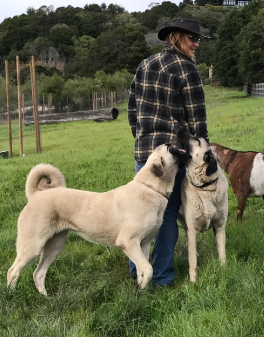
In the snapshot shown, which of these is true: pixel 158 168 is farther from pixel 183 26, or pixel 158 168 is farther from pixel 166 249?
pixel 183 26

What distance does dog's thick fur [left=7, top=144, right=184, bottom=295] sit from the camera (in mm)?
3516

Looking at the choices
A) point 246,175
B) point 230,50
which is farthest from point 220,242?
point 230,50

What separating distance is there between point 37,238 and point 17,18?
109 m

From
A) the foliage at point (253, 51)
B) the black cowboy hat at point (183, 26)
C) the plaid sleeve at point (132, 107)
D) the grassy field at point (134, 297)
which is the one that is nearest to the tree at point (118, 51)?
the foliage at point (253, 51)

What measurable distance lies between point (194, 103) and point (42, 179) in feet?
5.59

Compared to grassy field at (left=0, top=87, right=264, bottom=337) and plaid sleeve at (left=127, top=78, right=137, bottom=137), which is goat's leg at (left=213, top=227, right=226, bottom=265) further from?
plaid sleeve at (left=127, top=78, right=137, bottom=137)

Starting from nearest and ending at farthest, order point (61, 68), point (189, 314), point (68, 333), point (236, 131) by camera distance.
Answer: point (68, 333), point (189, 314), point (236, 131), point (61, 68)

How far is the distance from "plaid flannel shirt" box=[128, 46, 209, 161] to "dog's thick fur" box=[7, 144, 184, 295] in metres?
0.23

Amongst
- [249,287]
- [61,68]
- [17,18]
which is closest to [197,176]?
[249,287]

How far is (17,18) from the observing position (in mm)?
101250

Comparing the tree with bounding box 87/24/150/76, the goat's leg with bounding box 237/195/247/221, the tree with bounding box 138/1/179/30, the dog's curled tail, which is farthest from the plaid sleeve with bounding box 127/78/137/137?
the tree with bounding box 138/1/179/30

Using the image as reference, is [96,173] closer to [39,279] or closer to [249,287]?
[39,279]

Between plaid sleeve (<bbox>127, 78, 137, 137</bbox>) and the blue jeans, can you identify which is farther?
plaid sleeve (<bbox>127, 78, 137, 137</bbox>)

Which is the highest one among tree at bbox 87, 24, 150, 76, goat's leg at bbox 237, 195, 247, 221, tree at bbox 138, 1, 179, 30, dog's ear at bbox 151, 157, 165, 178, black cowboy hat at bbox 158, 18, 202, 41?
tree at bbox 138, 1, 179, 30
